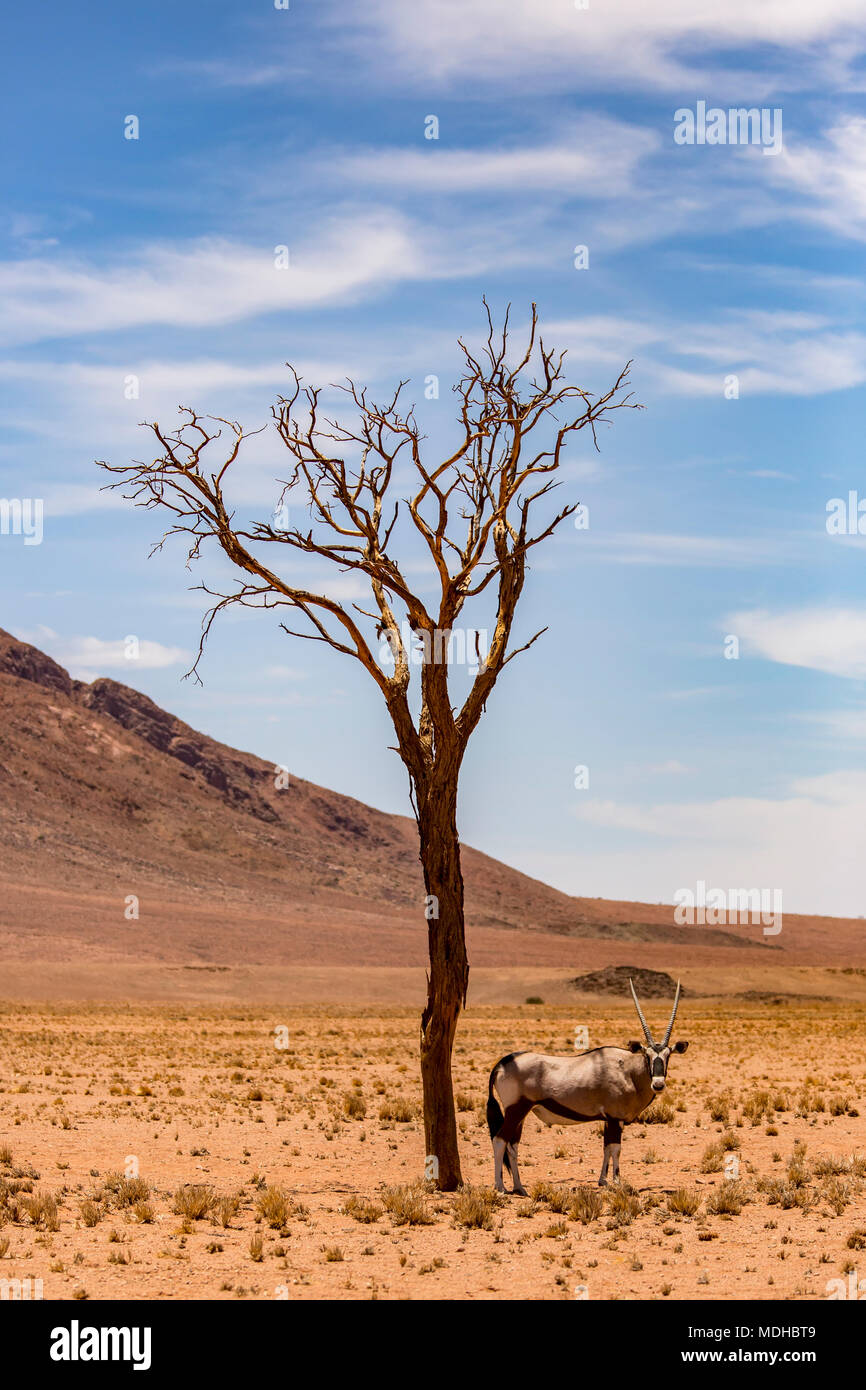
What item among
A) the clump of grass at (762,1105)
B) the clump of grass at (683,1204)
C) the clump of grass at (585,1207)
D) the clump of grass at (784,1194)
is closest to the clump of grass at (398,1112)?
the clump of grass at (762,1105)

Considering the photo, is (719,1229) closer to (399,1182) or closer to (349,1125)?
(399,1182)

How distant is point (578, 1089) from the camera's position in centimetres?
1389

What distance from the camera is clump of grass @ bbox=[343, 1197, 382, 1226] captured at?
520 inches

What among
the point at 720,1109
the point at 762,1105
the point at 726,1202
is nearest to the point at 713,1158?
the point at 726,1202

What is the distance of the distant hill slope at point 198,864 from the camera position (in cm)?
9769

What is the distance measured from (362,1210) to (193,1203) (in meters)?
1.60

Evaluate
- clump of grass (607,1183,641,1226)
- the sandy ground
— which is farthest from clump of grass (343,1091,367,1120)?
clump of grass (607,1183,641,1226)

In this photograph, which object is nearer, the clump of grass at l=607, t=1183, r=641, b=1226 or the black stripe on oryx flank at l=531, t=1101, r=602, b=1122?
the clump of grass at l=607, t=1183, r=641, b=1226

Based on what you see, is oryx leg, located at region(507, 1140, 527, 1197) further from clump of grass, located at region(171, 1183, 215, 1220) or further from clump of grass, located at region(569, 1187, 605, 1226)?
clump of grass, located at region(171, 1183, 215, 1220)

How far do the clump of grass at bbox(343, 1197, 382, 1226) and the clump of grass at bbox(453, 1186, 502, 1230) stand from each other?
2.53ft

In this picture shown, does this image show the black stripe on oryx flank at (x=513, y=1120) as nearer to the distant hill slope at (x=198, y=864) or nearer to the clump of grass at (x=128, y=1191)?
the clump of grass at (x=128, y=1191)

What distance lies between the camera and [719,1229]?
12.7 metres

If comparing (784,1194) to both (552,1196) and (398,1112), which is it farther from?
(398,1112)

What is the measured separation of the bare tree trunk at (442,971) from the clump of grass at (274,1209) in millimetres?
1850
